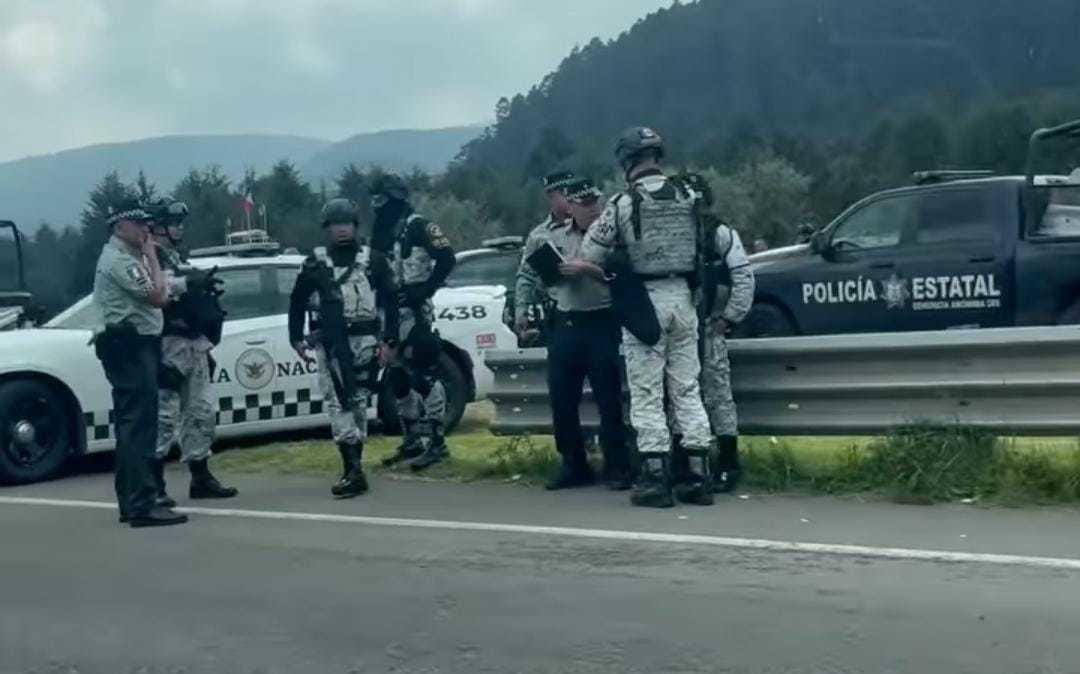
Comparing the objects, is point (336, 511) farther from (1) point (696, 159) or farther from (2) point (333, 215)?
(1) point (696, 159)

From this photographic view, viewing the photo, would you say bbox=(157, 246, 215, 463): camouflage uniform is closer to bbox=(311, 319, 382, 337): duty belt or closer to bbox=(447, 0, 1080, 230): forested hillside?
bbox=(311, 319, 382, 337): duty belt

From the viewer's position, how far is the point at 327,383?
32.9 ft

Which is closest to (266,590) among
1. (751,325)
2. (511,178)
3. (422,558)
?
(422,558)

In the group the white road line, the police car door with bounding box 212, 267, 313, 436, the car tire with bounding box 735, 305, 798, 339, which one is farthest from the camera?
the car tire with bounding box 735, 305, 798, 339

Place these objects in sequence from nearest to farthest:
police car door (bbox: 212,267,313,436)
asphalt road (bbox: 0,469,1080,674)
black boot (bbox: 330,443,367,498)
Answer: asphalt road (bbox: 0,469,1080,674) → black boot (bbox: 330,443,367,498) → police car door (bbox: 212,267,313,436)

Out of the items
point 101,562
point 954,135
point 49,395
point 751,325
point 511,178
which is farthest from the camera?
point 511,178

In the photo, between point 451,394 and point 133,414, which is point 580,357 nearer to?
point 133,414

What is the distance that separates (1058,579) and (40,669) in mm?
3968

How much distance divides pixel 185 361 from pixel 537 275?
2.14m

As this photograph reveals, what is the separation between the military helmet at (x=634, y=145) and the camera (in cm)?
890

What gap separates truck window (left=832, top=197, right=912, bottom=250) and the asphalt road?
5.53m

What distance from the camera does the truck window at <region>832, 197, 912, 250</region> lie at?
1402 centimetres

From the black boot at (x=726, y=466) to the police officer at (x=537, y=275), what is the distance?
1.32 meters

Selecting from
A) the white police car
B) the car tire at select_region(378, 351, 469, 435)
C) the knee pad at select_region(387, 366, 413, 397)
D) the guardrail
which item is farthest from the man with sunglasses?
the car tire at select_region(378, 351, 469, 435)
